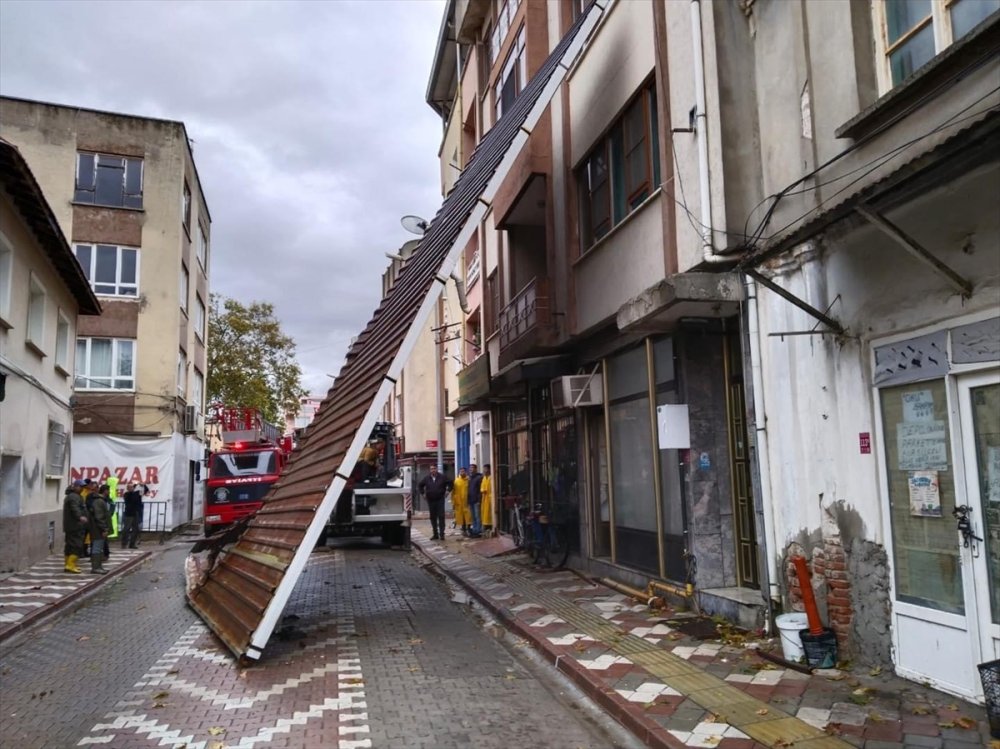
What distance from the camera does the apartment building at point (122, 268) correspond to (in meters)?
24.6

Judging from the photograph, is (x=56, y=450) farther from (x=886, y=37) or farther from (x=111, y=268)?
(x=886, y=37)

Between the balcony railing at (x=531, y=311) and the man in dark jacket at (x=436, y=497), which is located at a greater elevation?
the balcony railing at (x=531, y=311)

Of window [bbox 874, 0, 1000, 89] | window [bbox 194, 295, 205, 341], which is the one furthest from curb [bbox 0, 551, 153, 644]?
window [bbox 194, 295, 205, 341]

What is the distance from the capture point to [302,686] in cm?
661

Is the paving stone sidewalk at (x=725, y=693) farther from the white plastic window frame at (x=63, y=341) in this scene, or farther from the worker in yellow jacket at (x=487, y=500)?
the white plastic window frame at (x=63, y=341)

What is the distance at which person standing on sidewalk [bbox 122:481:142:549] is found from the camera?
2014 centimetres

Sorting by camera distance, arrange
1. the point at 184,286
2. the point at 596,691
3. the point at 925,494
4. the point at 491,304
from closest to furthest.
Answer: the point at 925,494 < the point at 596,691 < the point at 491,304 < the point at 184,286

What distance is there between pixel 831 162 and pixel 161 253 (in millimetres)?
23722

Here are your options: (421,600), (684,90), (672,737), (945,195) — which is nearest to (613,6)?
(684,90)

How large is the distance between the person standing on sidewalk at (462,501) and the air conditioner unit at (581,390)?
869cm

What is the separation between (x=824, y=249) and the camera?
662cm

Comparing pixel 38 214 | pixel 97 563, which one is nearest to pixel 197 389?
pixel 97 563

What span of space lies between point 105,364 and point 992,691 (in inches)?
1004

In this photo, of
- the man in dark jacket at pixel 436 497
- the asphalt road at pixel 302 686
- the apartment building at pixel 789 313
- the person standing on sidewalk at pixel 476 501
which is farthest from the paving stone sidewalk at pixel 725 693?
the man in dark jacket at pixel 436 497
